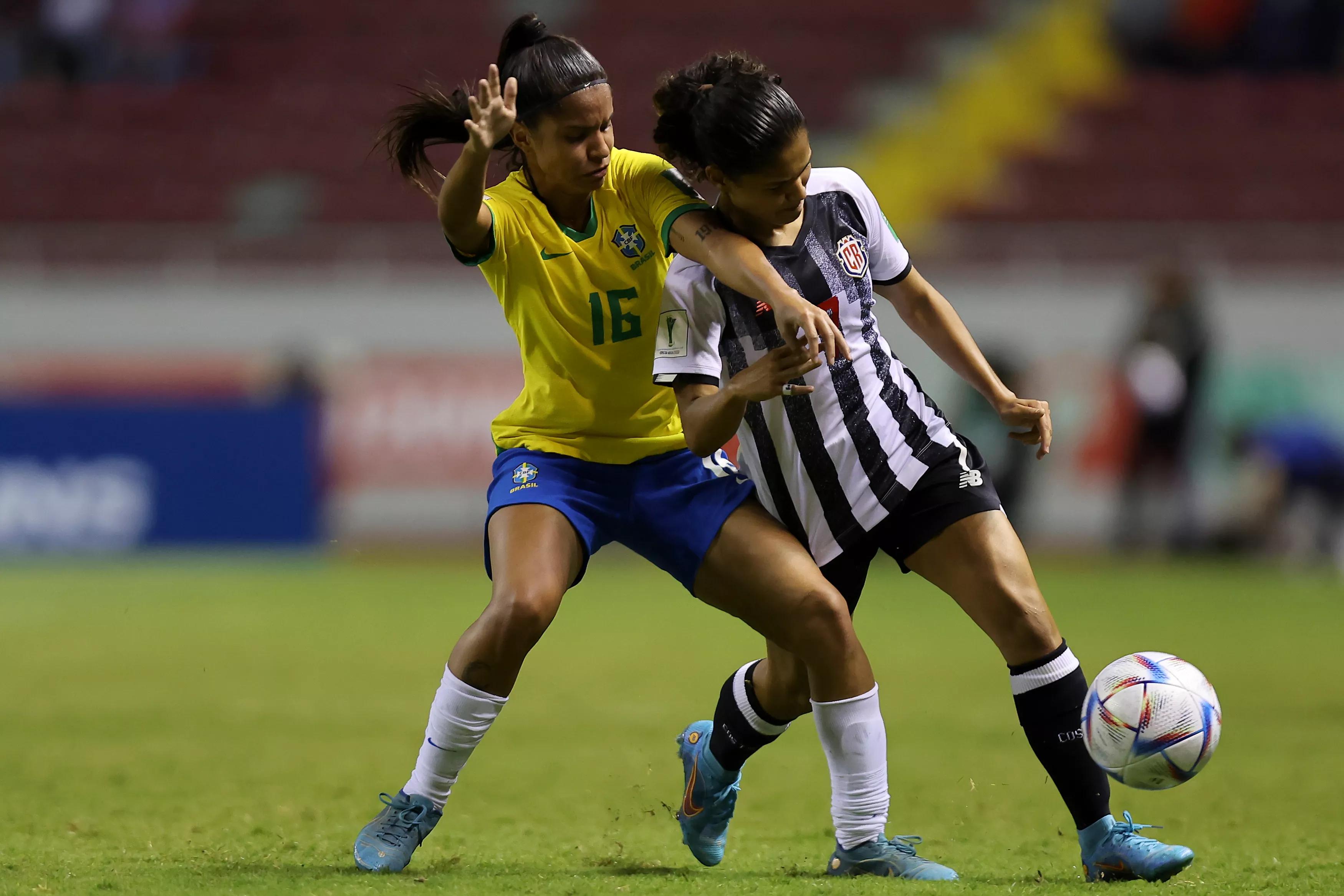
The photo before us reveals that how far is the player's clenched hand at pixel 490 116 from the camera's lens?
3855 mm

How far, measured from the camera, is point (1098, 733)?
3.94 metres

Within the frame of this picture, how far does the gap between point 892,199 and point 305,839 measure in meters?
15.3

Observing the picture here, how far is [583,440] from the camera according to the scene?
4332mm

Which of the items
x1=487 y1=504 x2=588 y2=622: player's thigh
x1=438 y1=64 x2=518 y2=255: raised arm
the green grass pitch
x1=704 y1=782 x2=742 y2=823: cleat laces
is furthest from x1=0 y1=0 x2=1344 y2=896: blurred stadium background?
x1=487 y1=504 x2=588 y2=622: player's thigh

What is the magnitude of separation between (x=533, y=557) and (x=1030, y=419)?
1333mm

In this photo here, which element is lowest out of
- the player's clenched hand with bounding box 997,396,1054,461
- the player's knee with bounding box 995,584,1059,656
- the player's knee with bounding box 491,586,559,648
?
the player's knee with bounding box 491,586,559,648

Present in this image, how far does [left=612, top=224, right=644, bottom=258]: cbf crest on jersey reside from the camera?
4.31 metres

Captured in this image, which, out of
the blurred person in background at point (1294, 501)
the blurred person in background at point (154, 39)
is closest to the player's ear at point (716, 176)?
the blurred person in background at point (1294, 501)

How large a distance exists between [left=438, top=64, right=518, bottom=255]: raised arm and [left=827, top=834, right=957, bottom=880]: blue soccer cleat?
1.79 meters

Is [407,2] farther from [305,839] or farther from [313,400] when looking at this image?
[305,839]

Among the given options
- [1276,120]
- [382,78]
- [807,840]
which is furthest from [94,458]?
[1276,120]

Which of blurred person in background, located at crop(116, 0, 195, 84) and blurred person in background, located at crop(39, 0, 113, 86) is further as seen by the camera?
blurred person in background, located at crop(116, 0, 195, 84)

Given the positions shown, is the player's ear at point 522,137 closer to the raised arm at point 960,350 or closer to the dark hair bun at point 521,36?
the dark hair bun at point 521,36

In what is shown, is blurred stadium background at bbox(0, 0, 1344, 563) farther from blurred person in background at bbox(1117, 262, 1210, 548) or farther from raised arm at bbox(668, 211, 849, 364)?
raised arm at bbox(668, 211, 849, 364)
